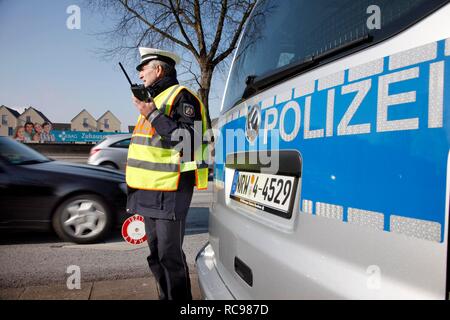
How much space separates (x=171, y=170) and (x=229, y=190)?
0.43m

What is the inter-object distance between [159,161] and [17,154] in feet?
9.80

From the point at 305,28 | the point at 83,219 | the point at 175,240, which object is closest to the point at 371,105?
the point at 305,28

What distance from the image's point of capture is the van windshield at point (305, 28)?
904 millimetres

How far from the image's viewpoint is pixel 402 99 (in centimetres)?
80

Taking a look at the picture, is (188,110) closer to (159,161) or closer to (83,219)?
(159,161)

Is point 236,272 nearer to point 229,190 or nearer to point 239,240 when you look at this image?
point 239,240

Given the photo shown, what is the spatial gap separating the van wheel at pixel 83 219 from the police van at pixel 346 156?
2.77m

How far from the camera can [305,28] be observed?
4.25 ft

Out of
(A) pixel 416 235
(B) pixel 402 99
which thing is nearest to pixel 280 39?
(B) pixel 402 99

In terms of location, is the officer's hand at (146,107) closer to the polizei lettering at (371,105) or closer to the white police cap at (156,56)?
the white police cap at (156,56)

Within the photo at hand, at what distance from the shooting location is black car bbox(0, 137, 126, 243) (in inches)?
147

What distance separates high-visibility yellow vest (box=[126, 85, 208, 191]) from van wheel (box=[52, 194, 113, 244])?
6.95ft

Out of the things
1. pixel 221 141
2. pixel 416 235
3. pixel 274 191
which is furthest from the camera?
pixel 221 141

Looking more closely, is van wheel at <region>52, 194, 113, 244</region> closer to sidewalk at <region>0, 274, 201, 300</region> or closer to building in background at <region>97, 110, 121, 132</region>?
sidewalk at <region>0, 274, 201, 300</region>
